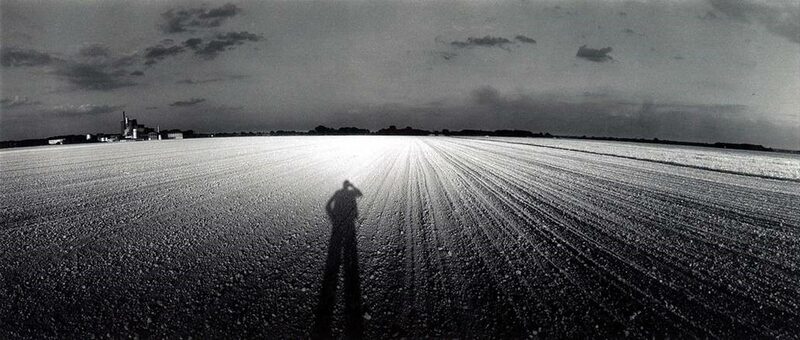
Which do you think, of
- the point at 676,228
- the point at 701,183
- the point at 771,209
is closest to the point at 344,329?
the point at 676,228

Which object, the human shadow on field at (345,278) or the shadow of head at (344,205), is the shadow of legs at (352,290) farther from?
the shadow of head at (344,205)

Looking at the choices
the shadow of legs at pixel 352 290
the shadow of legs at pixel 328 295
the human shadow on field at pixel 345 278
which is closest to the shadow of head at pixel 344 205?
the human shadow on field at pixel 345 278

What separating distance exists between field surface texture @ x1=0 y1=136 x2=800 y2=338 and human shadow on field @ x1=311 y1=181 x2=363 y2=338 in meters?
0.02

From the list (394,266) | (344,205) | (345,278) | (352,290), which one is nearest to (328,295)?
(352,290)

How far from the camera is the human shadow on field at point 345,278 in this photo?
2.95 meters

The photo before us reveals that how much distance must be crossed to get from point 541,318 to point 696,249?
3528 mm

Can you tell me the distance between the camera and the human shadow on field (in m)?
2.95

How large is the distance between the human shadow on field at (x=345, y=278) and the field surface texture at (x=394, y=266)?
19 mm

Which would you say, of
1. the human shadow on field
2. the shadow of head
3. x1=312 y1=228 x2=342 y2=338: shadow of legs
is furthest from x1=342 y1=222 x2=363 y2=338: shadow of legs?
the shadow of head

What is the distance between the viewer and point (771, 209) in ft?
26.6

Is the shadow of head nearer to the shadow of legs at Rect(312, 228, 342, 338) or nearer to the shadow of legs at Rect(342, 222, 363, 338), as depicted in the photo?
the shadow of legs at Rect(342, 222, 363, 338)

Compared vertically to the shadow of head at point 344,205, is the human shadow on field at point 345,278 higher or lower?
lower

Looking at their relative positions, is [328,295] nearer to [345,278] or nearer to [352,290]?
[352,290]

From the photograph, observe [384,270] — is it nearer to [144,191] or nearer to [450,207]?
[450,207]
